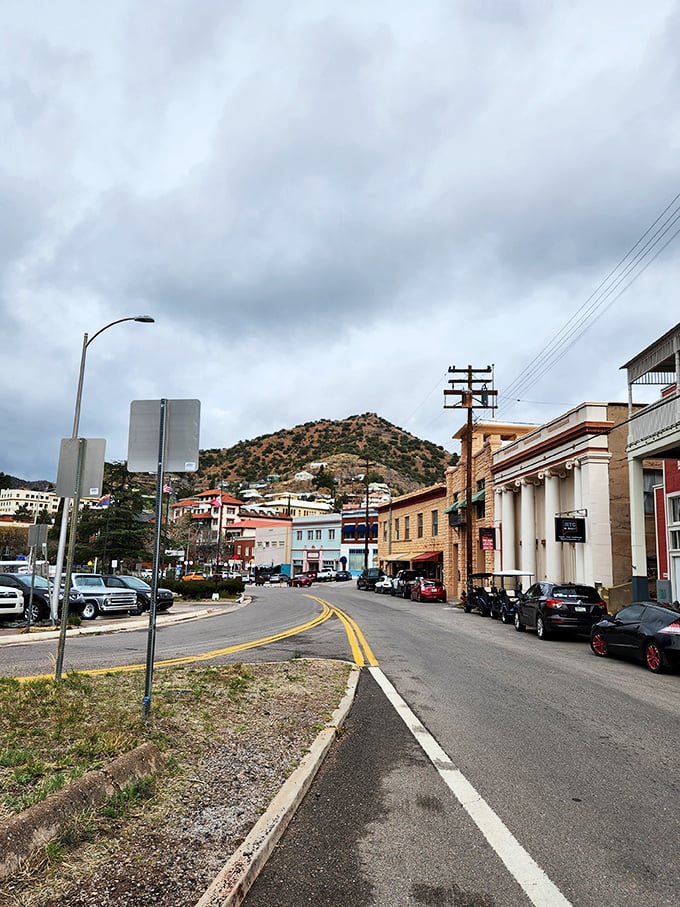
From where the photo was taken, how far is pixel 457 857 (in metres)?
4.29

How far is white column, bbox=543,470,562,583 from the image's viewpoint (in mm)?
35844

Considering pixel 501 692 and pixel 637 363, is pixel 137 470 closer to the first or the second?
pixel 501 692

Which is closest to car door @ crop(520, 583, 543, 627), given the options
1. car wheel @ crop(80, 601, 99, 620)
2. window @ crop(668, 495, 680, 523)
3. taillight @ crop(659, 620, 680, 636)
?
window @ crop(668, 495, 680, 523)

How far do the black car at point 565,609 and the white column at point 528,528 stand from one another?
19.1 m

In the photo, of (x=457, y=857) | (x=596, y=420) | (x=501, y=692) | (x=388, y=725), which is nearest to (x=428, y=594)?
(x=596, y=420)

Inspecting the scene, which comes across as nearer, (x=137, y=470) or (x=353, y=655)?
(x=137, y=470)

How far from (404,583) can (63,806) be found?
46704mm

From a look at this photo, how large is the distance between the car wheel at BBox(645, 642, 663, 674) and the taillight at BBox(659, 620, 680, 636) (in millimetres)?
354

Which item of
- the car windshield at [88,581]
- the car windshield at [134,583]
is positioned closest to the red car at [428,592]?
the car windshield at [134,583]

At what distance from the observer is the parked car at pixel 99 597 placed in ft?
81.5

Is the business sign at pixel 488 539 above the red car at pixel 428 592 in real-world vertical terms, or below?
above

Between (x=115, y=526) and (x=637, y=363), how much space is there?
40841 millimetres

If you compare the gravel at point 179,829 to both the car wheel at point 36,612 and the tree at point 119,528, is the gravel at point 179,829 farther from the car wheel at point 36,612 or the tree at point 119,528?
the tree at point 119,528

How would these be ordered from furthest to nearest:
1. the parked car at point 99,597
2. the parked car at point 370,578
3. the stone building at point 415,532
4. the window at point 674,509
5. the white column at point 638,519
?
the parked car at point 370,578 → the stone building at point 415,532 → the window at point 674,509 → the parked car at point 99,597 → the white column at point 638,519
